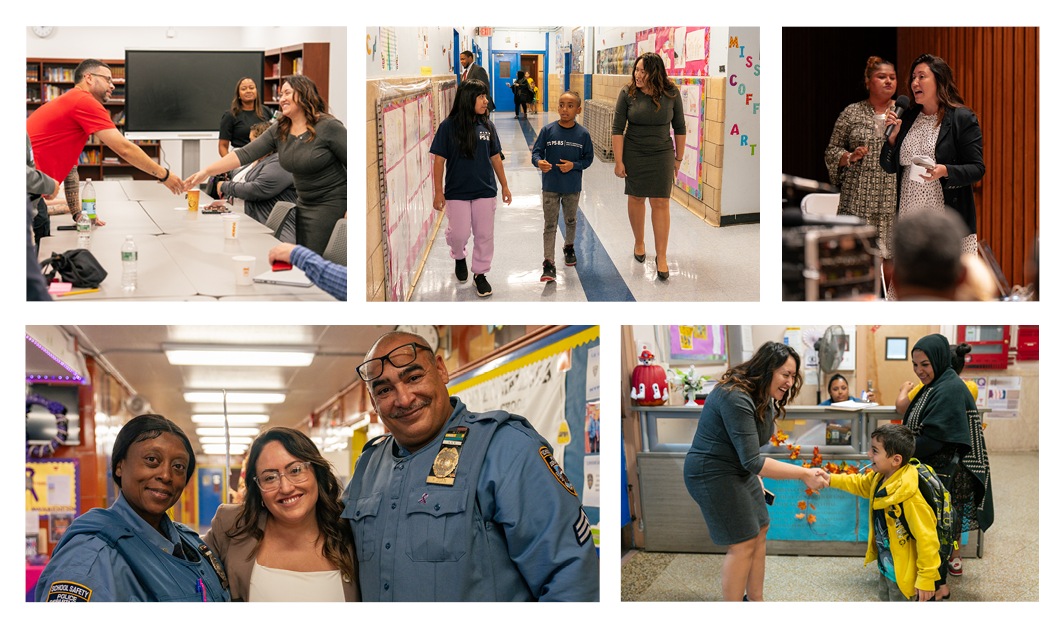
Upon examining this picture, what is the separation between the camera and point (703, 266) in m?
3.39

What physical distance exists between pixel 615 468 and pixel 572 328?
1.51 feet

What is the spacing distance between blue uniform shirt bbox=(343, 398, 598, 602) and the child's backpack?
3.56 feet

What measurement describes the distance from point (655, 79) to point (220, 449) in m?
2.24

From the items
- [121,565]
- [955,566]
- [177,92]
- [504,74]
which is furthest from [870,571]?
[177,92]

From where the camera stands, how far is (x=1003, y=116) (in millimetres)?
2717

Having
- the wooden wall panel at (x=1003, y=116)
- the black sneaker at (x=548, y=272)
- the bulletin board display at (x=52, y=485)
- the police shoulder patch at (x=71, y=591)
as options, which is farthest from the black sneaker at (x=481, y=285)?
the wooden wall panel at (x=1003, y=116)

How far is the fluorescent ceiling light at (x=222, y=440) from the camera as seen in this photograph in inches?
90.3

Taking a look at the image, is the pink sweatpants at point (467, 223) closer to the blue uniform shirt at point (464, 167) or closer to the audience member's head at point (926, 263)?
the blue uniform shirt at point (464, 167)

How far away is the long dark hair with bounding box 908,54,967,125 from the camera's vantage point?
240cm

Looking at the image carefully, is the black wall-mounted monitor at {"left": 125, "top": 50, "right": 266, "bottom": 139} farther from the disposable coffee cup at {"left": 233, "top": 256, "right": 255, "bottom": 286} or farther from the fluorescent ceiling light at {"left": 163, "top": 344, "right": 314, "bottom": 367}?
the disposable coffee cup at {"left": 233, "top": 256, "right": 255, "bottom": 286}

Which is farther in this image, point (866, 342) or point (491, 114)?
point (491, 114)

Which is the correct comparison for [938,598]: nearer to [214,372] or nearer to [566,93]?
[566,93]

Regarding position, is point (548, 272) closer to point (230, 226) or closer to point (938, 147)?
point (230, 226)
